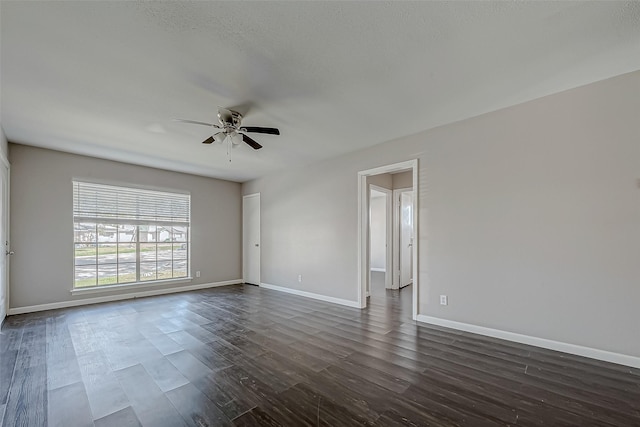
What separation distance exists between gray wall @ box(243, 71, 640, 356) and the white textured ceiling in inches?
12.2

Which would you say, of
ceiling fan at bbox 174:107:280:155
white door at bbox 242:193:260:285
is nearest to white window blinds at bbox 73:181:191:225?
white door at bbox 242:193:260:285

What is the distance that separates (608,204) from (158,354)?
4.58m

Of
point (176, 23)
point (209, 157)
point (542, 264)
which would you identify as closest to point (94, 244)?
point (209, 157)

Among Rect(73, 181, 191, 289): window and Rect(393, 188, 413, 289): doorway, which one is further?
Rect(393, 188, 413, 289): doorway

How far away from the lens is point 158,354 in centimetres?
279

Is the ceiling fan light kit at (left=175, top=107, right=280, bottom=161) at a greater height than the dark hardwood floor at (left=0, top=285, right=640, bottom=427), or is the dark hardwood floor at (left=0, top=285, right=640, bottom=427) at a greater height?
the ceiling fan light kit at (left=175, top=107, right=280, bottom=161)

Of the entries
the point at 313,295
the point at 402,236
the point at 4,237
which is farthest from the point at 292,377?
the point at 4,237

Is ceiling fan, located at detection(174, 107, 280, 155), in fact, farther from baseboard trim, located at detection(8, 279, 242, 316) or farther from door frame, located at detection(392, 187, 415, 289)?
baseboard trim, located at detection(8, 279, 242, 316)

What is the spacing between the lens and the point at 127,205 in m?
5.39

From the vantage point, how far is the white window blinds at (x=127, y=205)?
16.0ft

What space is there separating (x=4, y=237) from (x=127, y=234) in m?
1.66

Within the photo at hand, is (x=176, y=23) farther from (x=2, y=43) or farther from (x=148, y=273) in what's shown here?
(x=148, y=273)

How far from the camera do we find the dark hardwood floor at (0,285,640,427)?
6.09 ft

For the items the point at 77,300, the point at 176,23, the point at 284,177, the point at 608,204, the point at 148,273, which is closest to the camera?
the point at 176,23
